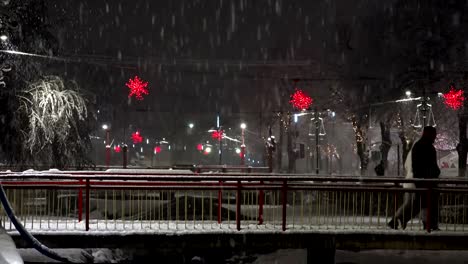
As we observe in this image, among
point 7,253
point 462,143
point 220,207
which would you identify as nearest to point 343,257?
point 220,207

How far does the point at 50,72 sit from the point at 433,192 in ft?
68.6

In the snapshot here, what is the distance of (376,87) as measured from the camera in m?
34.6

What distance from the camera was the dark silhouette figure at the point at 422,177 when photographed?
12594 millimetres

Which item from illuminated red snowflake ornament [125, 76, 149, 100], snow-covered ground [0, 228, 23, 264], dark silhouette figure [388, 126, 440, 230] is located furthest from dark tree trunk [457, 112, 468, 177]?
snow-covered ground [0, 228, 23, 264]

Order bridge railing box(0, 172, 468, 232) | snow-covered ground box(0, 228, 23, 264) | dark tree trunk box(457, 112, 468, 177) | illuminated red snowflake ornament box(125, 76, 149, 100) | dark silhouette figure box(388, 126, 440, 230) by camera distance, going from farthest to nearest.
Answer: dark tree trunk box(457, 112, 468, 177) < illuminated red snowflake ornament box(125, 76, 149, 100) < dark silhouette figure box(388, 126, 440, 230) < bridge railing box(0, 172, 468, 232) < snow-covered ground box(0, 228, 23, 264)

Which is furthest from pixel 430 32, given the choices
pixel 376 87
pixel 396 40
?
pixel 376 87

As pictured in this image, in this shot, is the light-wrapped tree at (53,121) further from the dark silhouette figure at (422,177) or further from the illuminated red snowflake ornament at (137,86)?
the dark silhouette figure at (422,177)

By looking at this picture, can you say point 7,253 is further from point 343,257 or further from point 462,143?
point 462,143

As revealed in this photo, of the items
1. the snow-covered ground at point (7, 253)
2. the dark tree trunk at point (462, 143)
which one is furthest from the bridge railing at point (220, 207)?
the dark tree trunk at point (462, 143)

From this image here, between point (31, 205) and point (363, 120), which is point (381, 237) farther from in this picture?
point (363, 120)

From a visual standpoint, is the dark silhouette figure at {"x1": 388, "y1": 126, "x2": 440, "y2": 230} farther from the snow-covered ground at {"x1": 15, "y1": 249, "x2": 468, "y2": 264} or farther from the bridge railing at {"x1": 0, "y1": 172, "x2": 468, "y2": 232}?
the snow-covered ground at {"x1": 15, "y1": 249, "x2": 468, "y2": 264}

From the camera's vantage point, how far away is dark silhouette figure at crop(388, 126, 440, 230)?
12594mm

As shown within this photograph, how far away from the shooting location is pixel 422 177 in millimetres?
13086

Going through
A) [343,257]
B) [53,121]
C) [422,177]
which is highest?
[53,121]
